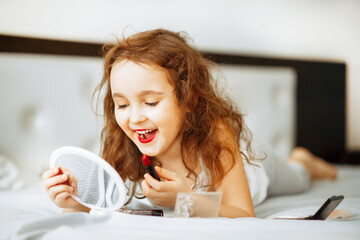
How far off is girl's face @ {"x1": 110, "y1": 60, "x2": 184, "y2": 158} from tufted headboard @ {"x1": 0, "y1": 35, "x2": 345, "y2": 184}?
14.9 inches

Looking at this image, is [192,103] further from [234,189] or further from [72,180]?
[72,180]

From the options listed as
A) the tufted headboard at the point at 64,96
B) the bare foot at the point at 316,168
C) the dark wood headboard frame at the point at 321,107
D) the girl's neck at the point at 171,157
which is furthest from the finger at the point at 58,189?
the dark wood headboard frame at the point at 321,107

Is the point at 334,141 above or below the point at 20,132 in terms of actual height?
below

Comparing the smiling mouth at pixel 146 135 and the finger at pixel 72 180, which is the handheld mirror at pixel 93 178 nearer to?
the finger at pixel 72 180

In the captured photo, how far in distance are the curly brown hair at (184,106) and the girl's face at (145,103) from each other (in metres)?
0.03

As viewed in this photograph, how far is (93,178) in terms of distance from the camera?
0.85m

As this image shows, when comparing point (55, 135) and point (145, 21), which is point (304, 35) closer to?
point (145, 21)

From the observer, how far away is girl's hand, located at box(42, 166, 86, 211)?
0.84 metres

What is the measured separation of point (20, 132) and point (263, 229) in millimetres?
1129

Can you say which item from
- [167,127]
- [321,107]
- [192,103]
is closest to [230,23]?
[321,107]

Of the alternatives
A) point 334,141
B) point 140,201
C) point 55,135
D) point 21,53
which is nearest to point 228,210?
point 140,201

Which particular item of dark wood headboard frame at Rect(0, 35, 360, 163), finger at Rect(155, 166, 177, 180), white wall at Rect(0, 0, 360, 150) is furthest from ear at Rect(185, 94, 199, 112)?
dark wood headboard frame at Rect(0, 35, 360, 163)

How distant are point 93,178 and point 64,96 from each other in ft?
2.60

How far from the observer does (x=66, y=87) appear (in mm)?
1559
